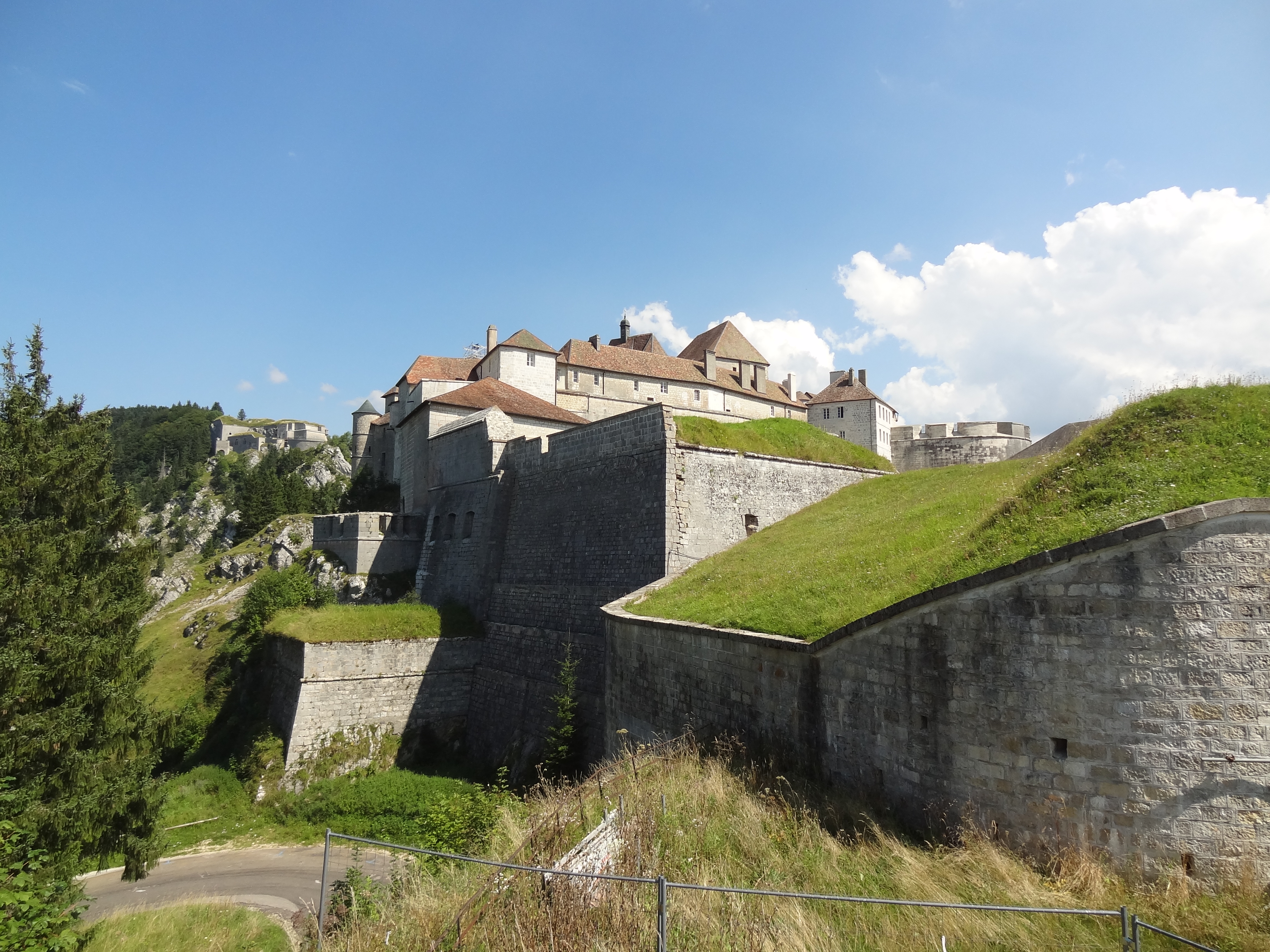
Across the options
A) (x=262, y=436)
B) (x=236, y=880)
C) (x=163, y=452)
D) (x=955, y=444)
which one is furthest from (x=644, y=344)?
(x=163, y=452)

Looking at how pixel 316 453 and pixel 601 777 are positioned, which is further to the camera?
pixel 316 453

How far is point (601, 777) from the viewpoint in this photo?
31.6 ft

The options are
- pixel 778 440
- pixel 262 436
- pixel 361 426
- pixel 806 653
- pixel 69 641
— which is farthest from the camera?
pixel 262 436

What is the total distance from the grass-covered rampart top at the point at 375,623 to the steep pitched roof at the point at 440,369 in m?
18.0

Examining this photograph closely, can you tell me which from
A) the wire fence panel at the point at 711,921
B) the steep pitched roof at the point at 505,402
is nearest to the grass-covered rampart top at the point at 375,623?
the steep pitched roof at the point at 505,402

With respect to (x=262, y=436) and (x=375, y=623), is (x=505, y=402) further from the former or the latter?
(x=262, y=436)

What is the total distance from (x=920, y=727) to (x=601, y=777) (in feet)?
14.7

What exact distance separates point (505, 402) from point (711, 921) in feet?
77.5

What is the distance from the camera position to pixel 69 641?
1109cm

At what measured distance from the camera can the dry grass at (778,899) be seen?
5.17m

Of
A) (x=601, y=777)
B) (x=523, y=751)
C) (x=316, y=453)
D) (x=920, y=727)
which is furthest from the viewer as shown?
(x=316, y=453)

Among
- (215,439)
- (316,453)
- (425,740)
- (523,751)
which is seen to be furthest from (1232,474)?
(215,439)

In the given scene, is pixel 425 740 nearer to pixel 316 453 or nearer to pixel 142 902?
pixel 142 902

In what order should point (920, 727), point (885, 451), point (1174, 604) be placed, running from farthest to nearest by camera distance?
point (885, 451), point (920, 727), point (1174, 604)
